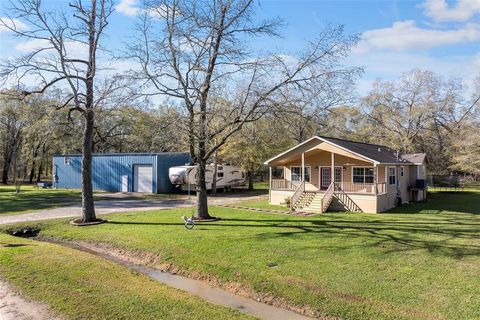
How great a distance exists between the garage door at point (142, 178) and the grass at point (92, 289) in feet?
68.3

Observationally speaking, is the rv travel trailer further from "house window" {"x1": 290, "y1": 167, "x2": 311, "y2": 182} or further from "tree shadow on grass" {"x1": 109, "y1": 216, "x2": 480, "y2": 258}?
"tree shadow on grass" {"x1": 109, "y1": 216, "x2": 480, "y2": 258}

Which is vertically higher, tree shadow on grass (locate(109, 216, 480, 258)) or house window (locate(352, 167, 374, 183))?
house window (locate(352, 167, 374, 183))

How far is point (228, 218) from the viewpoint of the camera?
17.8m

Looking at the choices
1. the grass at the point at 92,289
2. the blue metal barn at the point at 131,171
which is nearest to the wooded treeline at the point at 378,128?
the blue metal barn at the point at 131,171

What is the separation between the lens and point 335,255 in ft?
36.1

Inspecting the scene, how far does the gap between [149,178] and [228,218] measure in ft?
54.0

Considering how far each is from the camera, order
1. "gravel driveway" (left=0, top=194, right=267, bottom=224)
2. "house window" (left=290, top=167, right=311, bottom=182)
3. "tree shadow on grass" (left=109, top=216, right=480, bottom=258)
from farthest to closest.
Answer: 1. "house window" (left=290, top=167, right=311, bottom=182)
2. "gravel driveway" (left=0, top=194, right=267, bottom=224)
3. "tree shadow on grass" (left=109, top=216, right=480, bottom=258)

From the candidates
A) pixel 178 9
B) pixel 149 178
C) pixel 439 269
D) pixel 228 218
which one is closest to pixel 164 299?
pixel 439 269

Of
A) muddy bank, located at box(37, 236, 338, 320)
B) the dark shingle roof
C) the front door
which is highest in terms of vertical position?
the dark shingle roof

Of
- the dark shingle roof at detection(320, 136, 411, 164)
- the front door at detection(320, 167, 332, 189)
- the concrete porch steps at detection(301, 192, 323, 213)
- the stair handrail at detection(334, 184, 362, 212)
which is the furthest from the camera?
the front door at detection(320, 167, 332, 189)

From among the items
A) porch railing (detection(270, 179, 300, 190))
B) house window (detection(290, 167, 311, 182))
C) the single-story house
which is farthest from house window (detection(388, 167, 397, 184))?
porch railing (detection(270, 179, 300, 190))

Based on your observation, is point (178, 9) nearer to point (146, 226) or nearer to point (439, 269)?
point (146, 226)

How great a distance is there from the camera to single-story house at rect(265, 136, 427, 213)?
69.3 feet

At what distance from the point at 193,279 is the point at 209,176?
22.0 m
